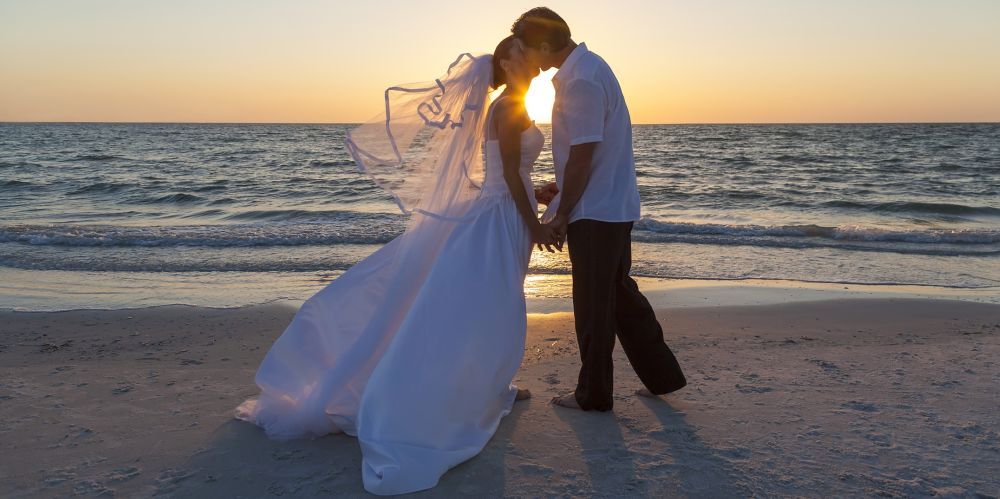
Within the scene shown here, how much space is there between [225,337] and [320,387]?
250 cm

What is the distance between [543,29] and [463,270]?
1.15 m

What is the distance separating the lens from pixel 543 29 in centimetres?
327

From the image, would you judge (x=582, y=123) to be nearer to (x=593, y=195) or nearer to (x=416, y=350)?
(x=593, y=195)

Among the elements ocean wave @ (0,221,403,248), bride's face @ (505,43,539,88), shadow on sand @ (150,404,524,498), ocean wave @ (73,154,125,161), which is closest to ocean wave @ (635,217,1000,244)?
ocean wave @ (0,221,403,248)

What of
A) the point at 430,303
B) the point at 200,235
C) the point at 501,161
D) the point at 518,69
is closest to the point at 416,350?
the point at 430,303

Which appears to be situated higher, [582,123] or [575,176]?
[582,123]

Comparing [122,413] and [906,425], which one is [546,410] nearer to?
[906,425]

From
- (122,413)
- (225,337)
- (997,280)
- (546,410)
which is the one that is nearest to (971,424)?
(546,410)

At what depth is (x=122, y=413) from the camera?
379 centimetres

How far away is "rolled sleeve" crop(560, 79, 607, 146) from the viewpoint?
3230mm

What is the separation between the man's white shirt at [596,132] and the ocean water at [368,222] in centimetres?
481

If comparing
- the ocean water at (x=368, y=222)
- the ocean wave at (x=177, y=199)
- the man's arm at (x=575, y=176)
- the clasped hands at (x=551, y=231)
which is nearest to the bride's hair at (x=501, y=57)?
the man's arm at (x=575, y=176)

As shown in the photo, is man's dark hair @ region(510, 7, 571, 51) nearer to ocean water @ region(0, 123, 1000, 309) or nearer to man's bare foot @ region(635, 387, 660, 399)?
man's bare foot @ region(635, 387, 660, 399)

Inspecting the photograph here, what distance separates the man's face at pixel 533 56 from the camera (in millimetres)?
3330
